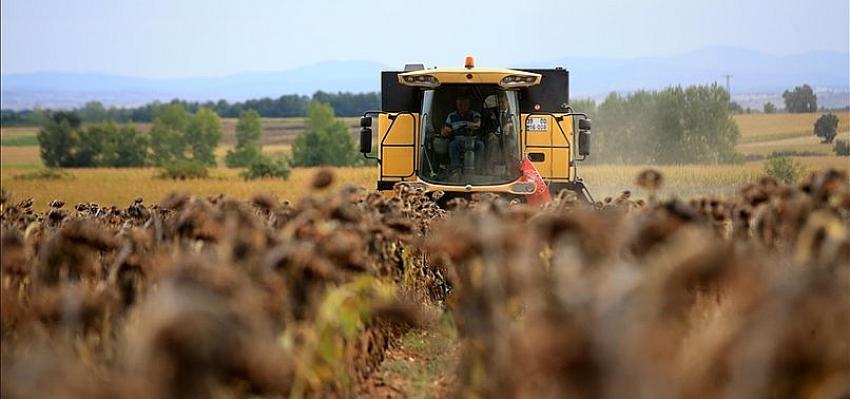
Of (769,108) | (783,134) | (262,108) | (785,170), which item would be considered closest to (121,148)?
(783,134)

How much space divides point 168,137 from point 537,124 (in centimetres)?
8977

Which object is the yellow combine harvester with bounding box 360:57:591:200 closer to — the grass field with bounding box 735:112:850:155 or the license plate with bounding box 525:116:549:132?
the license plate with bounding box 525:116:549:132

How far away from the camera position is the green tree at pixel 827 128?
6588 cm

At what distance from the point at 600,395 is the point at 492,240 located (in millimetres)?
1863

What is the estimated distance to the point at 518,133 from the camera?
15.9m

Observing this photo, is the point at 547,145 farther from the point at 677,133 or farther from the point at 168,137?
the point at 168,137

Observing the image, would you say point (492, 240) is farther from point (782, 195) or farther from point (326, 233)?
point (782, 195)

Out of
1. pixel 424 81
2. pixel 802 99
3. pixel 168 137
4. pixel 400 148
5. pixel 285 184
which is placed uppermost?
pixel 424 81

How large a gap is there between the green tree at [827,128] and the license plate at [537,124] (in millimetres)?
52536

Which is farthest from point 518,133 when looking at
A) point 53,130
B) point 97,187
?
point 53,130

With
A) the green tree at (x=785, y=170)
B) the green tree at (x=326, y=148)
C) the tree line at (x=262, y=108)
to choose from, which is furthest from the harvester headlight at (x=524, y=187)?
the tree line at (x=262, y=108)

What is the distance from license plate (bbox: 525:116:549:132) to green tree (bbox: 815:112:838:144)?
52.5 meters

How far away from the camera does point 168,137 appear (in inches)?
4070

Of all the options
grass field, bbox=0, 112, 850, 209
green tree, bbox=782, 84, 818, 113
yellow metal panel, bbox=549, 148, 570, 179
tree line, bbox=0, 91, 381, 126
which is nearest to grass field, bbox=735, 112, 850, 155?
grass field, bbox=0, 112, 850, 209
